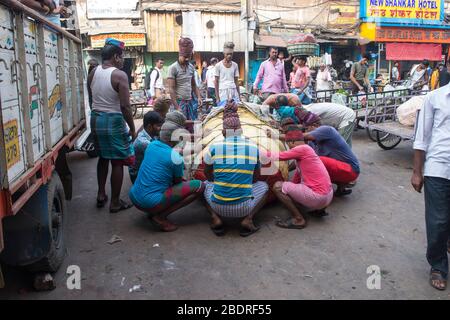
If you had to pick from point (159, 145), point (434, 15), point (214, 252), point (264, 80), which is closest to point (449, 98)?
point (214, 252)

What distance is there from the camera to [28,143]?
2488mm

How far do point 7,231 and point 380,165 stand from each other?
214 inches

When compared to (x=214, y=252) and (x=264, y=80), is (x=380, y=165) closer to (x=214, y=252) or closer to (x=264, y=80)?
(x=264, y=80)

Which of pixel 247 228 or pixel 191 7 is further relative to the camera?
pixel 191 7

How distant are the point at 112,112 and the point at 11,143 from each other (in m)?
2.23

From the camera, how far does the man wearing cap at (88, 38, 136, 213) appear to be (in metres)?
4.34

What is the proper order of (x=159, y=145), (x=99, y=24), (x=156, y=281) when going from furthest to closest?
1. (x=99, y=24)
2. (x=159, y=145)
3. (x=156, y=281)

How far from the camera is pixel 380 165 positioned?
250 inches

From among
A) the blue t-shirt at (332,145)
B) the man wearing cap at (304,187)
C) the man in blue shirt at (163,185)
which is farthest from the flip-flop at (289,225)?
the blue t-shirt at (332,145)

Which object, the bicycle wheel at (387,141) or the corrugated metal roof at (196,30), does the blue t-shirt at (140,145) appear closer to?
the bicycle wheel at (387,141)

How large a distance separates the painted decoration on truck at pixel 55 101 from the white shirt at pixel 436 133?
2933 mm

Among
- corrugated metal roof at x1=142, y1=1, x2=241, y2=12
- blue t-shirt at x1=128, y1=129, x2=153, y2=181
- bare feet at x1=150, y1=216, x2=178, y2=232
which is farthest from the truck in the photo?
corrugated metal roof at x1=142, y1=1, x2=241, y2=12

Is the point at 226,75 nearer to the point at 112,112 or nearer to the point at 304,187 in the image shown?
the point at 112,112

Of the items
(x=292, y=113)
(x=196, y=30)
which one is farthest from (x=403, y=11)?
(x=292, y=113)
